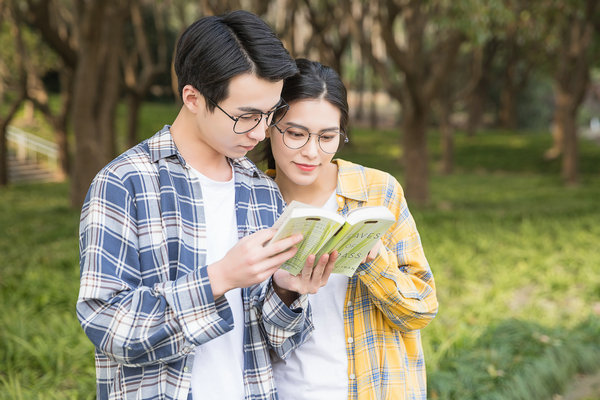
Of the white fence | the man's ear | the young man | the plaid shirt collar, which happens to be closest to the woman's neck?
the plaid shirt collar

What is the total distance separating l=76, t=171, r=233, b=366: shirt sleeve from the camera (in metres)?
1.46

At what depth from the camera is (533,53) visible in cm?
1992

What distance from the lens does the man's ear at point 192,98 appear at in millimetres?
1676

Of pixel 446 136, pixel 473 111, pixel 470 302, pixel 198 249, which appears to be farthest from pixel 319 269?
pixel 473 111

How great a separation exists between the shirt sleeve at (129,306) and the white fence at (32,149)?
57.7ft

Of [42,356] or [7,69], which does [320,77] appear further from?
[7,69]

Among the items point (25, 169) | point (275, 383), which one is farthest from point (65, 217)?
point (25, 169)

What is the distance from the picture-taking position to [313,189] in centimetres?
223

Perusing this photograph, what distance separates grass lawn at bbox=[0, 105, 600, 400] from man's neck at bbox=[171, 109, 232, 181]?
7.48 feet

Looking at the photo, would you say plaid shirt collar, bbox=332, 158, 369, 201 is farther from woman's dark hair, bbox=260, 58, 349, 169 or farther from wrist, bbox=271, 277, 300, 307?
wrist, bbox=271, 277, 300, 307

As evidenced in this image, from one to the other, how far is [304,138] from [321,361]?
76 centimetres

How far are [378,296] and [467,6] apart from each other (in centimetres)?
617

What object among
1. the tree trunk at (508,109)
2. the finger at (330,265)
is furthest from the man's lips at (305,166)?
the tree trunk at (508,109)

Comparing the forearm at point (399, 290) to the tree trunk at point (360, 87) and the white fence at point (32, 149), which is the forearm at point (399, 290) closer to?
the white fence at point (32, 149)
